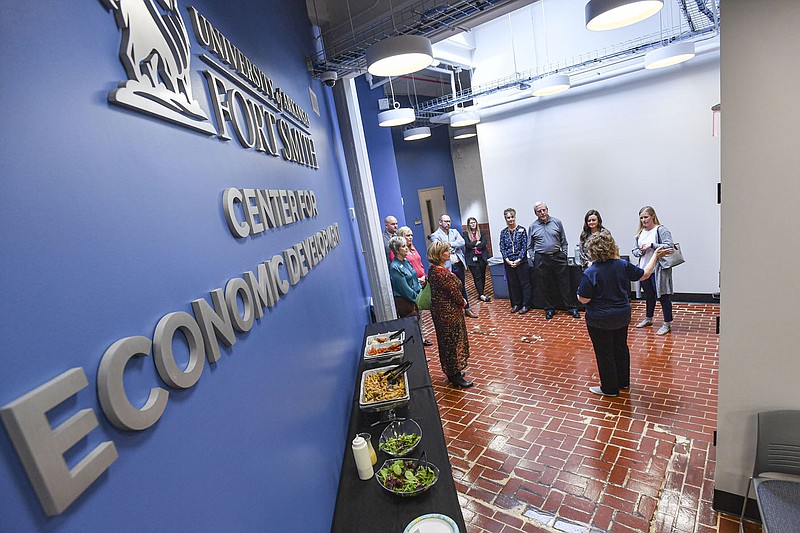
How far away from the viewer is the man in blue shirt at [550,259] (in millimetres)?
6641

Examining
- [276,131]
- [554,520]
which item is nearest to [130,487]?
[276,131]

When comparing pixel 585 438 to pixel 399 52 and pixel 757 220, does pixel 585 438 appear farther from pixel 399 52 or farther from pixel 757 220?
pixel 399 52

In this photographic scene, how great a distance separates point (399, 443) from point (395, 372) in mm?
757

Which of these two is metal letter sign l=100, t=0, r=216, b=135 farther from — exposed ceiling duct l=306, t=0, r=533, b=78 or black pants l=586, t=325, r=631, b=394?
black pants l=586, t=325, r=631, b=394

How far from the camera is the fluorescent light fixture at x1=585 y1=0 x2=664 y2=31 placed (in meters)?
2.77

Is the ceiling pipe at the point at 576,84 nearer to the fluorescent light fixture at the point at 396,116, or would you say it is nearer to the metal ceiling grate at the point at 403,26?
the fluorescent light fixture at the point at 396,116

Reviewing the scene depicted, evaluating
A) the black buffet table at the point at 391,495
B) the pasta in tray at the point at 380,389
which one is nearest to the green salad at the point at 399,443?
the black buffet table at the point at 391,495

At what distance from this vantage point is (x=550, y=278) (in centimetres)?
687

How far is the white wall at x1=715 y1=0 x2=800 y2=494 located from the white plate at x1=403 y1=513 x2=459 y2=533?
2.12 meters

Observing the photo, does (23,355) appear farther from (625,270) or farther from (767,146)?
(625,270)

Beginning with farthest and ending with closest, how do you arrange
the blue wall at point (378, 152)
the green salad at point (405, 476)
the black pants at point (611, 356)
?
the blue wall at point (378, 152) → the black pants at point (611, 356) → the green salad at point (405, 476)

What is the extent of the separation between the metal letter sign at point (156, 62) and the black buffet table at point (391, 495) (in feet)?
5.81

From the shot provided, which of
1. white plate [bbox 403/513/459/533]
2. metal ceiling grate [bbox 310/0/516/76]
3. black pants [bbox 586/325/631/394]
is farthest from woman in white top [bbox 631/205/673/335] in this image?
white plate [bbox 403/513/459/533]

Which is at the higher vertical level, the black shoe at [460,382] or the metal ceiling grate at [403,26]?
the metal ceiling grate at [403,26]
